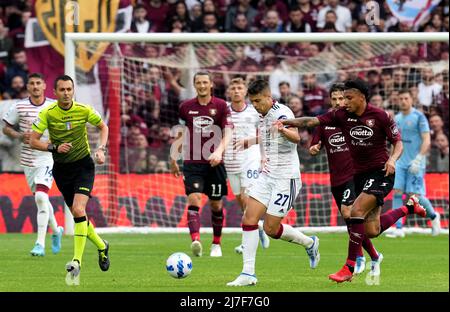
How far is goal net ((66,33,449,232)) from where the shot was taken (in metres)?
19.4

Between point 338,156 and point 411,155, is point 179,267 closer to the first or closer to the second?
point 338,156

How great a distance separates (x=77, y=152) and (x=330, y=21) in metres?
11.5

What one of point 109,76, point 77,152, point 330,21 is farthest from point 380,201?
point 330,21

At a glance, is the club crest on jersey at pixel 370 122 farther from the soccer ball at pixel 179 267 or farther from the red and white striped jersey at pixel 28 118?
the red and white striped jersey at pixel 28 118

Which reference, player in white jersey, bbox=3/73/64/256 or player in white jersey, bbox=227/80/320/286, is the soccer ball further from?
player in white jersey, bbox=3/73/64/256

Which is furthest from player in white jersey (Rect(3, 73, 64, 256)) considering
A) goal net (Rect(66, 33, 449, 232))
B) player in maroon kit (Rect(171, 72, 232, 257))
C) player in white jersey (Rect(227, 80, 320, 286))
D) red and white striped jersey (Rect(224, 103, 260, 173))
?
player in white jersey (Rect(227, 80, 320, 286))

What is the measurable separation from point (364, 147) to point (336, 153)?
2634 millimetres

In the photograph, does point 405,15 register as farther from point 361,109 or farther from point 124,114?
point 361,109

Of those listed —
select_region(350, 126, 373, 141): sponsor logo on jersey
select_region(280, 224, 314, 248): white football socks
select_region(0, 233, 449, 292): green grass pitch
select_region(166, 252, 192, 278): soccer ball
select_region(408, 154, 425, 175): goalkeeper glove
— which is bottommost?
select_region(0, 233, 449, 292): green grass pitch

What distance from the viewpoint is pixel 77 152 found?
1212cm

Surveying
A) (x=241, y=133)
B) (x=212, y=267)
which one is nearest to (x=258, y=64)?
(x=241, y=133)

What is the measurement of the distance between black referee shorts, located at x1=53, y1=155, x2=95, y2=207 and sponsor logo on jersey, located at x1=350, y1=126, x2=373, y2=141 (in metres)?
2.94

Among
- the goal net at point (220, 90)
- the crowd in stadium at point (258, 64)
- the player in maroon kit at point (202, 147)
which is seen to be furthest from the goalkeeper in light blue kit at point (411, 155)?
the player in maroon kit at point (202, 147)

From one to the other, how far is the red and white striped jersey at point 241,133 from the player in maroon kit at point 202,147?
3.32ft
